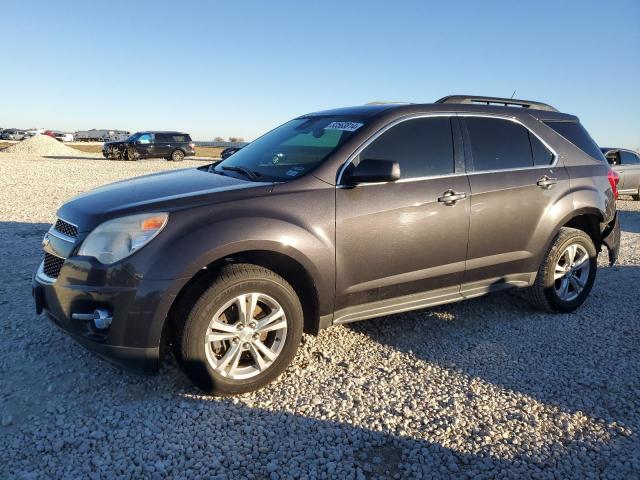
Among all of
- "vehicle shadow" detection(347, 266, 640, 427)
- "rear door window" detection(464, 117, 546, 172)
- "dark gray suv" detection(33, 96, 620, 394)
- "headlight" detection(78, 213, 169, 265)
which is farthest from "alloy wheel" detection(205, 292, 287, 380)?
"rear door window" detection(464, 117, 546, 172)

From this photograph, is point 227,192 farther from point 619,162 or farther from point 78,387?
point 619,162

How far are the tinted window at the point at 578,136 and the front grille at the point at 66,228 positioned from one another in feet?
13.3

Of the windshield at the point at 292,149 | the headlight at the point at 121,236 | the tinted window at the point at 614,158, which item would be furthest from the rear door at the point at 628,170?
the headlight at the point at 121,236

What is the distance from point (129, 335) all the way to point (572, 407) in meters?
2.70

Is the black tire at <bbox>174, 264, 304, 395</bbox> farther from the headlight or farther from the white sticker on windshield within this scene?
the white sticker on windshield

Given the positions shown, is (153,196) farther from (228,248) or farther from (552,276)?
(552,276)

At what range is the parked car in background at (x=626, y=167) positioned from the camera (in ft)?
44.3

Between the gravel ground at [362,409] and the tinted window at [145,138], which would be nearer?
the gravel ground at [362,409]

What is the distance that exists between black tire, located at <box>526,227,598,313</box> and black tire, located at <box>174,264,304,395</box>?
2486 mm

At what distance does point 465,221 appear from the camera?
374 cm

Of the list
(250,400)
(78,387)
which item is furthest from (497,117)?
(78,387)

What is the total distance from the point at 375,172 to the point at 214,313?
138 centimetres

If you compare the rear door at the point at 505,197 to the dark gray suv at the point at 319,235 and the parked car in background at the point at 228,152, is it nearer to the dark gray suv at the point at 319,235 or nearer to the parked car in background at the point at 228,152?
the dark gray suv at the point at 319,235

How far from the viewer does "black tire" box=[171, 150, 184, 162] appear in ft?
90.2
